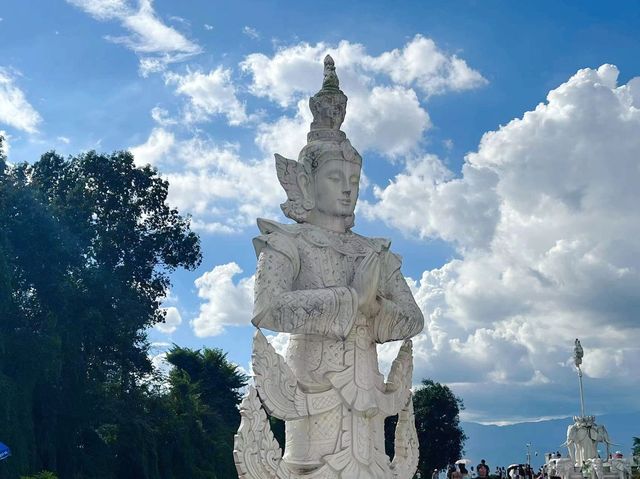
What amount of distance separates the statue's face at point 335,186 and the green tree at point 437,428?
31300mm

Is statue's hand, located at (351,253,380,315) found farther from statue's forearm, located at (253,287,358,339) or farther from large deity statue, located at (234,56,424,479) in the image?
statue's forearm, located at (253,287,358,339)

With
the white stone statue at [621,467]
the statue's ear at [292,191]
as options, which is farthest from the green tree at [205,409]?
the statue's ear at [292,191]

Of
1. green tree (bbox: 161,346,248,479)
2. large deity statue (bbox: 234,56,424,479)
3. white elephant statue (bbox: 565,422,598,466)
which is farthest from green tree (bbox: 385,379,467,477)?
large deity statue (bbox: 234,56,424,479)

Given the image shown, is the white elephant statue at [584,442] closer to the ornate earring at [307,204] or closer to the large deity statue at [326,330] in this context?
the large deity statue at [326,330]

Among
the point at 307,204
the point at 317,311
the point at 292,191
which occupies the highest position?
the point at 292,191

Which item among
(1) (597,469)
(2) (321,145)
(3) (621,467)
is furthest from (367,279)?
(3) (621,467)

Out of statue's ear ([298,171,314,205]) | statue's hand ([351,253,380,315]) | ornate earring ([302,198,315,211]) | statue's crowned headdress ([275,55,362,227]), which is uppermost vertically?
statue's crowned headdress ([275,55,362,227])

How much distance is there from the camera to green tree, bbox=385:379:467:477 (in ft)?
122

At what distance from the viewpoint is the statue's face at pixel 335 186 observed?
7371 mm

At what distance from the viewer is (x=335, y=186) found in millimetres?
7379

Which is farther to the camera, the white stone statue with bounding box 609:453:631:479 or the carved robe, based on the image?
the white stone statue with bounding box 609:453:631:479

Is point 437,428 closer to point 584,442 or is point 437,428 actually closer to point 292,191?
point 584,442

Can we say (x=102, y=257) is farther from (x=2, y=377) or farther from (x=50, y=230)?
(x=2, y=377)

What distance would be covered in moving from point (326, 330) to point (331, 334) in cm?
6
